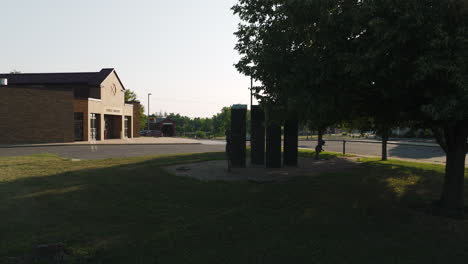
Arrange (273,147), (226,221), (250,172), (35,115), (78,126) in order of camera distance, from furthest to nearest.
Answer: (78,126) → (35,115) → (273,147) → (250,172) → (226,221)

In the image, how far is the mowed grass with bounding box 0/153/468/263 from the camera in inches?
200

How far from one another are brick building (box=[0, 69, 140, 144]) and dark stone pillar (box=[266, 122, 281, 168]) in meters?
25.8

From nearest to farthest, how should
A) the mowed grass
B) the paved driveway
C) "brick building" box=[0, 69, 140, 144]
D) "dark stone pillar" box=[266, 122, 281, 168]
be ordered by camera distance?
the mowed grass
"dark stone pillar" box=[266, 122, 281, 168]
the paved driveway
"brick building" box=[0, 69, 140, 144]

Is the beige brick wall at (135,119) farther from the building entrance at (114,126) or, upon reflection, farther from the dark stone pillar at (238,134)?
the dark stone pillar at (238,134)

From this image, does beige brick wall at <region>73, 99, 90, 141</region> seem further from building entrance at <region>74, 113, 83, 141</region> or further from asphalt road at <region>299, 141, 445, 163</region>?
asphalt road at <region>299, 141, 445, 163</region>

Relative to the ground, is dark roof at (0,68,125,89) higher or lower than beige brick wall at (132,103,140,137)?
higher

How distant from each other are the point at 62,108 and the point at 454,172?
1333 inches

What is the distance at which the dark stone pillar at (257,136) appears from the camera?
1518 centimetres

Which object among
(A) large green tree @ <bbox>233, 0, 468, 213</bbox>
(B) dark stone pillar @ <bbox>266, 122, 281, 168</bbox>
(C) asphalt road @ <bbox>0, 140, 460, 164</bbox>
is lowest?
(C) asphalt road @ <bbox>0, 140, 460, 164</bbox>

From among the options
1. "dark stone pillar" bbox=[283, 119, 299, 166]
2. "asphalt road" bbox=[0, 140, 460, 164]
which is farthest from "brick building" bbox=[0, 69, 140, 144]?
"dark stone pillar" bbox=[283, 119, 299, 166]

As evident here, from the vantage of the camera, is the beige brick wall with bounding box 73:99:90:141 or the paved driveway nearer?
the paved driveway

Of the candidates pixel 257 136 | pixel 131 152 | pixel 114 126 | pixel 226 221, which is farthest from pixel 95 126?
pixel 226 221

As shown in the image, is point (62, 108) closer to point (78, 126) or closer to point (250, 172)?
point (78, 126)

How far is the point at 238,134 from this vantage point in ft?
49.3
